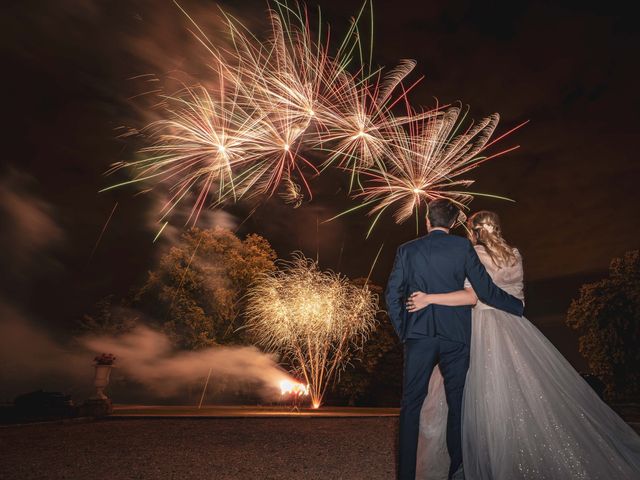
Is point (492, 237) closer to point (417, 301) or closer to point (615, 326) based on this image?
point (417, 301)

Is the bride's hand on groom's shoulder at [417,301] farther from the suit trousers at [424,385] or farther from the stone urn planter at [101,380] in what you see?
the stone urn planter at [101,380]

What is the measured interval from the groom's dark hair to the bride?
0.42 m

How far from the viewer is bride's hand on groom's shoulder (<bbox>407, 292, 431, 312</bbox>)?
11.8 ft

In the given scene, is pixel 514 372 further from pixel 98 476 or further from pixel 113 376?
pixel 113 376

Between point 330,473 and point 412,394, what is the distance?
2022 millimetres

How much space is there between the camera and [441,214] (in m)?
3.87

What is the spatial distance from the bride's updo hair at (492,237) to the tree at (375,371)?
24.8 metres

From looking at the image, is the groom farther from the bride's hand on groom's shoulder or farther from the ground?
the ground

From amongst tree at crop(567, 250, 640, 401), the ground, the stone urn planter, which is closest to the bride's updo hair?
the ground

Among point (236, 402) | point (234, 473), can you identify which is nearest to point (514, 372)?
point (234, 473)

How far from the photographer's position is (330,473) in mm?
4961

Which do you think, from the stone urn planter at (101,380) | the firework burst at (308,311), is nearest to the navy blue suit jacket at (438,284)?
the stone urn planter at (101,380)

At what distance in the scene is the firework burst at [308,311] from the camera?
69.6 feet

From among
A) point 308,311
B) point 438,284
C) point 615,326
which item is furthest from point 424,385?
point 615,326
